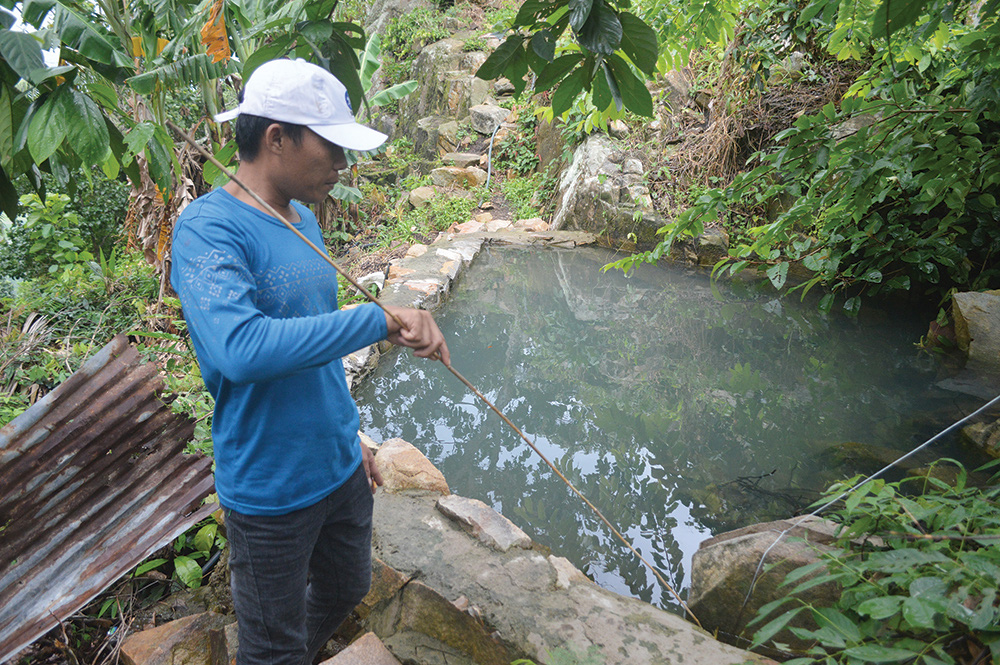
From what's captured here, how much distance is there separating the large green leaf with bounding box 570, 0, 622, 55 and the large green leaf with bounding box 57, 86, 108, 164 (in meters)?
0.89

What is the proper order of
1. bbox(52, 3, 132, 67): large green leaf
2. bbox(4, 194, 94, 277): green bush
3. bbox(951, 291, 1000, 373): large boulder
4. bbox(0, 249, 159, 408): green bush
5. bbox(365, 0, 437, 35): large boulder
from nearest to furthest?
bbox(52, 3, 132, 67): large green leaf
bbox(0, 249, 159, 408): green bush
bbox(951, 291, 1000, 373): large boulder
bbox(4, 194, 94, 277): green bush
bbox(365, 0, 437, 35): large boulder

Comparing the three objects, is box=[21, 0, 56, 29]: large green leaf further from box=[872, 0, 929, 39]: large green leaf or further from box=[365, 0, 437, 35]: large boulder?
box=[365, 0, 437, 35]: large boulder

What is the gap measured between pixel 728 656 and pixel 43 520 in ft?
7.29

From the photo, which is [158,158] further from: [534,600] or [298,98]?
[534,600]

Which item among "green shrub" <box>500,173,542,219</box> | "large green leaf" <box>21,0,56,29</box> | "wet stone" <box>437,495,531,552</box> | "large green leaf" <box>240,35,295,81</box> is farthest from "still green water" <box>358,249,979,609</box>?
"green shrub" <box>500,173,542,219</box>

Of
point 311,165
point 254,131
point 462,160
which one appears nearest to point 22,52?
point 254,131

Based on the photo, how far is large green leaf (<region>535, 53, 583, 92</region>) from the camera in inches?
47.7

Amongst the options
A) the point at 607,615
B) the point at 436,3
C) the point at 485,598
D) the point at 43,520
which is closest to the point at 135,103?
the point at 43,520

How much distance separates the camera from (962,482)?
1297 millimetres

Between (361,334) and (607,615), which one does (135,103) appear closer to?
(361,334)

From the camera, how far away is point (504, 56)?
1236mm

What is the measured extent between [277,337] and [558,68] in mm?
838

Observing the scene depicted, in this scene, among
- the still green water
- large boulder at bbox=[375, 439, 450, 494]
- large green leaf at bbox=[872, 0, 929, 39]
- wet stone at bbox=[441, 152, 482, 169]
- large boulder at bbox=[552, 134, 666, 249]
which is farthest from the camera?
wet stone at bbox=[441, 152, 482, 169]

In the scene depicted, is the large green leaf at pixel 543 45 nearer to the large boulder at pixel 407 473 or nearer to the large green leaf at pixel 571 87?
the large green leaf at pixel 571 87
